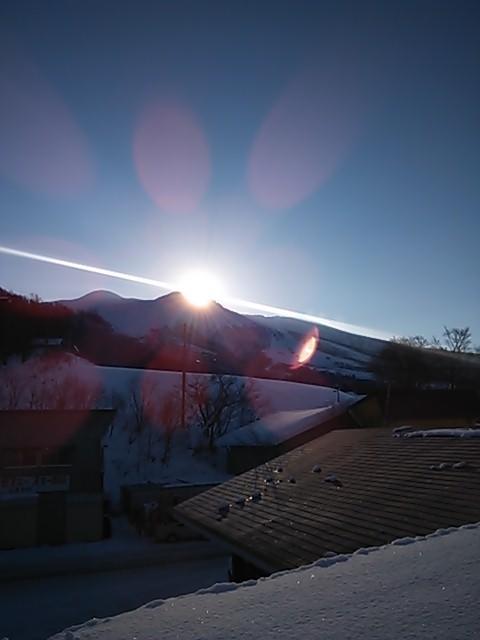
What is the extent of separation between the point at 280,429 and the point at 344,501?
20.6 meters

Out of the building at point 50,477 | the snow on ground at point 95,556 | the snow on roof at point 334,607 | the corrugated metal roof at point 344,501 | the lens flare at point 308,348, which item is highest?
the lens flare at point 308,348

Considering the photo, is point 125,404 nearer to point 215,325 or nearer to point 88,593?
point 88,593

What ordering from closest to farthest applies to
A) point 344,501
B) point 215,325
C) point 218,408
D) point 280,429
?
point 344,501
point 280,429
point 218,408
point 215,325

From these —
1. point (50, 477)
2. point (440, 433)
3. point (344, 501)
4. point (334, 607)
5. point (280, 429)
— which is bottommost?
point (50, 477)

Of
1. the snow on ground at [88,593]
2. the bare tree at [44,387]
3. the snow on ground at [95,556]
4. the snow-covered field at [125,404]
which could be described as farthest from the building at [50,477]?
the bare tree at [44,387]

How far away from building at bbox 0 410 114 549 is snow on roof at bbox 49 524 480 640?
663 inches

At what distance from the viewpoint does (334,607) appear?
3.17m

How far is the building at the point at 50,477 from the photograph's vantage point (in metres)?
18.7

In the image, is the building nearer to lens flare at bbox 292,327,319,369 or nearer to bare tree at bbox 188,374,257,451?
bare tree at bbox 188,374,257,451

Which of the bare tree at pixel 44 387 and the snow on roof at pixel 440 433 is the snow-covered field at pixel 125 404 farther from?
the snow on roof at pixel 440 433

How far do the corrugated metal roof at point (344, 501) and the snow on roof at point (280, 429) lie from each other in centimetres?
1407

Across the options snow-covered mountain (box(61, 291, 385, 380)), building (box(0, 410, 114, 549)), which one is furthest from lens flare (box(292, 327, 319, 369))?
building (box(0, 410, 114, 549))

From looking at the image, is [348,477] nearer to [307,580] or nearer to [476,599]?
[307,580]

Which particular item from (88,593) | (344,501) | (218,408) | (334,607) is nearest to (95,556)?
(88,593)
